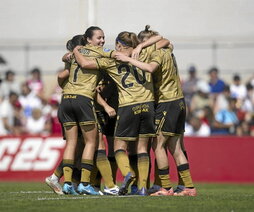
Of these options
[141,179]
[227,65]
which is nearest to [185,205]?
[141,179]

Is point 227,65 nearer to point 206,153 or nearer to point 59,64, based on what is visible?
point 59,64

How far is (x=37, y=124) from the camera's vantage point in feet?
71.3

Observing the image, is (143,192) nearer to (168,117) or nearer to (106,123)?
(168,117)

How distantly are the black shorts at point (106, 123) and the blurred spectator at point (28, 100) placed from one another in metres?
8.97

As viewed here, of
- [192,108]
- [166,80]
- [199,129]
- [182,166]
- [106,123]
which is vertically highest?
[166,80]

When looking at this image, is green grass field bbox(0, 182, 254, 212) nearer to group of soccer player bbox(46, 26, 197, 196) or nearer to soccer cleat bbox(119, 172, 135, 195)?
soccer cleat bbox(119, 172, 135, 195)

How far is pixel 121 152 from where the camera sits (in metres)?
12.7

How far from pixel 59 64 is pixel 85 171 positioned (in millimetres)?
14011

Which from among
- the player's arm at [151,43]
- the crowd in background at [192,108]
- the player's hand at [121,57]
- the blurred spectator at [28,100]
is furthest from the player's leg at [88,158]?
the blurred spectator at [28,100]

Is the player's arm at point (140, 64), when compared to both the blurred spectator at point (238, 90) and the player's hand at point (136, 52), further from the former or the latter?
the blurred spectator at point (238, 90)

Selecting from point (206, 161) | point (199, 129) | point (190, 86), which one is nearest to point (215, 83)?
point (190, 86)

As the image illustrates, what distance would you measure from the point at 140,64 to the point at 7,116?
33.0ft

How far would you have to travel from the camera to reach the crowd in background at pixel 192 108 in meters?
21.4

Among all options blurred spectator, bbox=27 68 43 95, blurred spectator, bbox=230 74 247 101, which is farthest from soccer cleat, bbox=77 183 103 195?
blurred spectator, bbox=230 74 247 101
